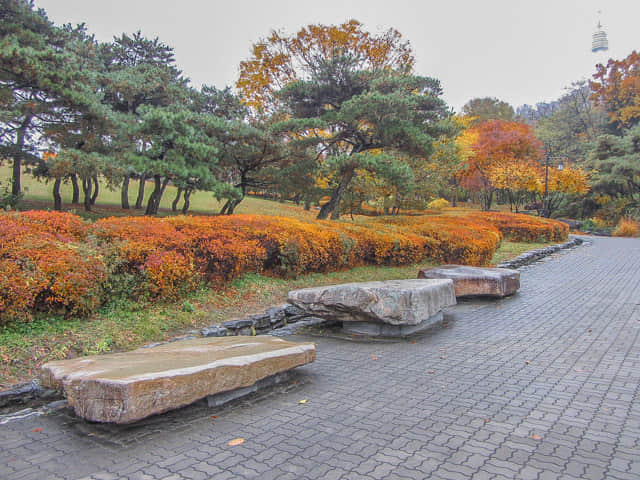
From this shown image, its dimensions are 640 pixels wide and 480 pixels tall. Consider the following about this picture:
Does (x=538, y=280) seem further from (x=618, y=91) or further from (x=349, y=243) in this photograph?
(x=618, y=91)

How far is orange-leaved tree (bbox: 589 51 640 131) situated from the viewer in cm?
3762

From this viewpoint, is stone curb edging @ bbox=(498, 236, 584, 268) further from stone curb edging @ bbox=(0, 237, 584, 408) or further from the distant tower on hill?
the distant tower on hill

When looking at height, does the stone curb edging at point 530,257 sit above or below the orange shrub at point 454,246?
below

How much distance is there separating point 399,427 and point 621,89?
47.5m

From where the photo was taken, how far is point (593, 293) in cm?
886

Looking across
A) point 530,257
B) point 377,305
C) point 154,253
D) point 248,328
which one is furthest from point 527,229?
point 154,253

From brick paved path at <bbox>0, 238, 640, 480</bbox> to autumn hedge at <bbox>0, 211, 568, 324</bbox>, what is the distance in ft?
5.46

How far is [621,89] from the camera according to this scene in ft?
126

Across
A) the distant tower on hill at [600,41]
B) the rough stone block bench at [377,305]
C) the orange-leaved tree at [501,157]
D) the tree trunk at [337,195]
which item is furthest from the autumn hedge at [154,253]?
the distant tower on hill at [600,41]

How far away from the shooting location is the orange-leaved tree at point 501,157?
29.2 m

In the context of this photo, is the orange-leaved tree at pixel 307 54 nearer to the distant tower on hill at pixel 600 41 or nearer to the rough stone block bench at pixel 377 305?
the rough stone block bench at pixel 377 305

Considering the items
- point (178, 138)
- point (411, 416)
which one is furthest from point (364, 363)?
point (178, 138)

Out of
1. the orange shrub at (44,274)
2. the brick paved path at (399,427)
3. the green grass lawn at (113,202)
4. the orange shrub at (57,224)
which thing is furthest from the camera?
the green grass lawn at (113,202)

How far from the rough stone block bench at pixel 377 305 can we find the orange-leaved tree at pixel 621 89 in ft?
139
